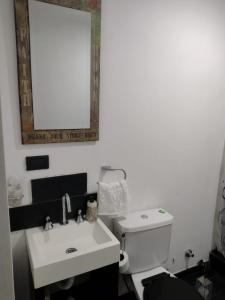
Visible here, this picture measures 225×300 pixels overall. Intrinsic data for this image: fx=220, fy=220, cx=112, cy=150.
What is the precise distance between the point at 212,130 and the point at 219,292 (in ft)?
4.99

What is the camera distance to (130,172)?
1.74 meters

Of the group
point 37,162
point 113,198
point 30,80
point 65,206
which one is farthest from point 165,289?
point 30,80

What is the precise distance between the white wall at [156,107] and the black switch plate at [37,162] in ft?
0.11

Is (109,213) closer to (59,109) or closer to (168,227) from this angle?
(168,227)

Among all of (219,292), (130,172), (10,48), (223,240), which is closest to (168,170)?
(130,172)

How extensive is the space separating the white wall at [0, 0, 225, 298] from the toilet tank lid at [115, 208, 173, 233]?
0.10 m

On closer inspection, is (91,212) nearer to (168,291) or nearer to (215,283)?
(168,291)

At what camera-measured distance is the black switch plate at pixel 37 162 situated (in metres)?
1.39

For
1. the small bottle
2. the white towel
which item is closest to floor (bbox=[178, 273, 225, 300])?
the white towel

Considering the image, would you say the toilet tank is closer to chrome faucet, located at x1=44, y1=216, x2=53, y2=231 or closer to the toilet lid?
the toilet lid

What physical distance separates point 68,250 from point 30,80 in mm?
1082

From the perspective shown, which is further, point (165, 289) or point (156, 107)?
point (156, 107)

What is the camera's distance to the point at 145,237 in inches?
65.3

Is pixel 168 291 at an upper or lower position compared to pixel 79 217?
lower
